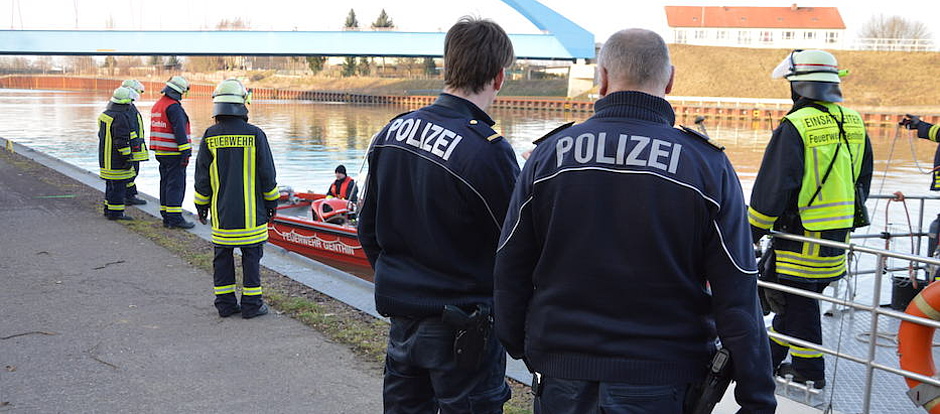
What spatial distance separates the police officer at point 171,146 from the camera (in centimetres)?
982

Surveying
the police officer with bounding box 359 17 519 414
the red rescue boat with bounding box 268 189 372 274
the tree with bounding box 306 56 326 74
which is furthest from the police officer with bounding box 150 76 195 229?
the tree with bounding box 306 56 326 74

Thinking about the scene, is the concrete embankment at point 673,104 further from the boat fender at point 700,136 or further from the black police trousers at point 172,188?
the boat fender at point 700,136

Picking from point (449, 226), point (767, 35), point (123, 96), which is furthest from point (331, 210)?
point (767, 35)

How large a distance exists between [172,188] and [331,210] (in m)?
2.62

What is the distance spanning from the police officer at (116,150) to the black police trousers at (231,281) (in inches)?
188

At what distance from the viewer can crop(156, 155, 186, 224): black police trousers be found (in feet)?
32.1

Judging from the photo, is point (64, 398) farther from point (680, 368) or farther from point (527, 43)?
point (527, 43)

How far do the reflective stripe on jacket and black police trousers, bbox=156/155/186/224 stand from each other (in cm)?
753

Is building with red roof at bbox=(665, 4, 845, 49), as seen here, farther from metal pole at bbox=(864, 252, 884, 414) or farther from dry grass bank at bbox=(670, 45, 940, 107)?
metal pole at bbox=(864, 252, 884, 414)

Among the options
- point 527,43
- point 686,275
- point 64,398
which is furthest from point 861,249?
point 527,43

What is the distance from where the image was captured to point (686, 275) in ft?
7.27

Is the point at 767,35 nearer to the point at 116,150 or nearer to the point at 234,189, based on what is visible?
the point at 116,150

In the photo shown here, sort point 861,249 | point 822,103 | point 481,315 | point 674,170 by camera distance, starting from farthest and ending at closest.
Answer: point 822,103, point 861,249, point 481,315, point 674,170

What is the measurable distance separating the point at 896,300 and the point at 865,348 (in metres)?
1.05
